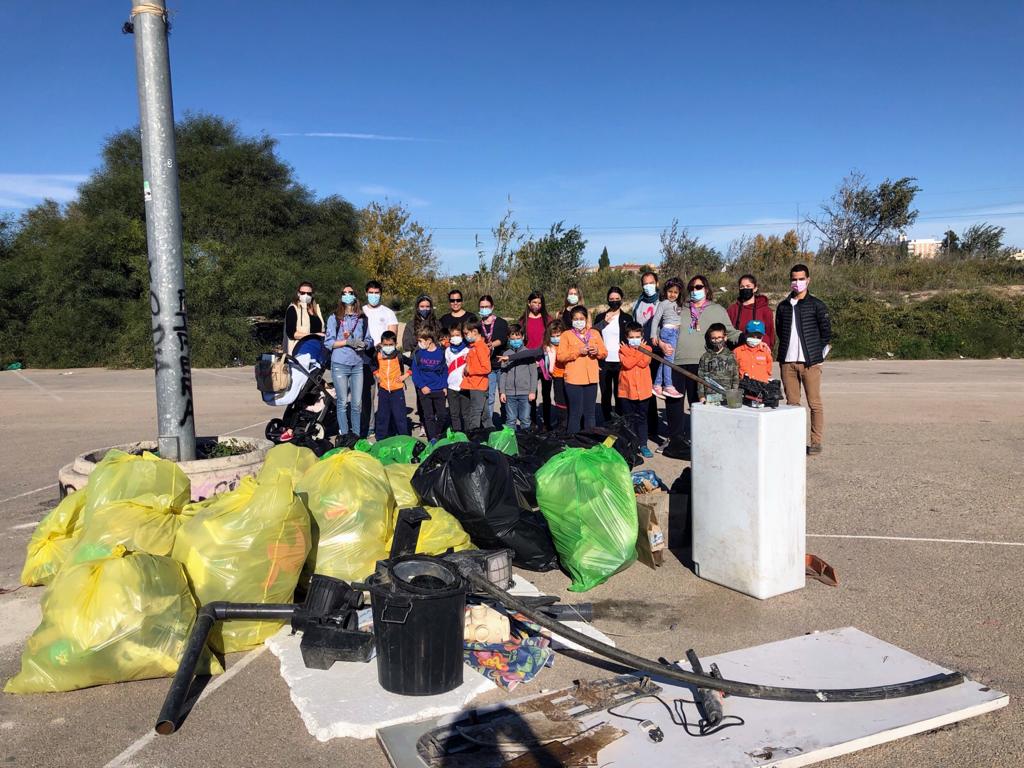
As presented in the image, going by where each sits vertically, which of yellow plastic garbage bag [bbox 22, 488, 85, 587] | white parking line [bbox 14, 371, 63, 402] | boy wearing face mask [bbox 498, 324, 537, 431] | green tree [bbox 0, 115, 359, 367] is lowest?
yellow plastic garbage bag [bbox 22, 488, 85, 587]

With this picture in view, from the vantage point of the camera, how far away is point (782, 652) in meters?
3.92

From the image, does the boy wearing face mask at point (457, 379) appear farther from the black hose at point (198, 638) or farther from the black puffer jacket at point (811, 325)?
the black hose at point (198, 638)

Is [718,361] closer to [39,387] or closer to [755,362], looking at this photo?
[755,362]

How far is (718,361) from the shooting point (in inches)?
310

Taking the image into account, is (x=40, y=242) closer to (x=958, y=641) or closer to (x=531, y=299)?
(x=531, y=299)

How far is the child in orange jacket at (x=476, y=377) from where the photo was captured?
8.94 metres

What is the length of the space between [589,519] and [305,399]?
5.19m

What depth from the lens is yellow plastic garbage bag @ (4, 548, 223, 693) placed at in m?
3.60

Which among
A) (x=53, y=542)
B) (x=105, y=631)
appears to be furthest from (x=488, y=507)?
(x=53, y=542)

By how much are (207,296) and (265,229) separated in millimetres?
6210

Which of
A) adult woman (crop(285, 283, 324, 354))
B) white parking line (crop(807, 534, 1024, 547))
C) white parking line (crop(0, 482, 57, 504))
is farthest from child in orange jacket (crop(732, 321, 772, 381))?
white parking line (crop(0, 482, 57, 504))

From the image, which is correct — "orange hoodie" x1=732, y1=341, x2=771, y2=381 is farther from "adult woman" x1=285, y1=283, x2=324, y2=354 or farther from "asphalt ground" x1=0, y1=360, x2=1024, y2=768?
"adult woman" x1=285, y1=283, x2=324, y2=354

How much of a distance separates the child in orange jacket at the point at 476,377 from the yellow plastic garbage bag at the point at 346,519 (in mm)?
4066

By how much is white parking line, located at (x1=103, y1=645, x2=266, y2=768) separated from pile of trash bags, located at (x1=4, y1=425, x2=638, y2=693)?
56 millimetres
